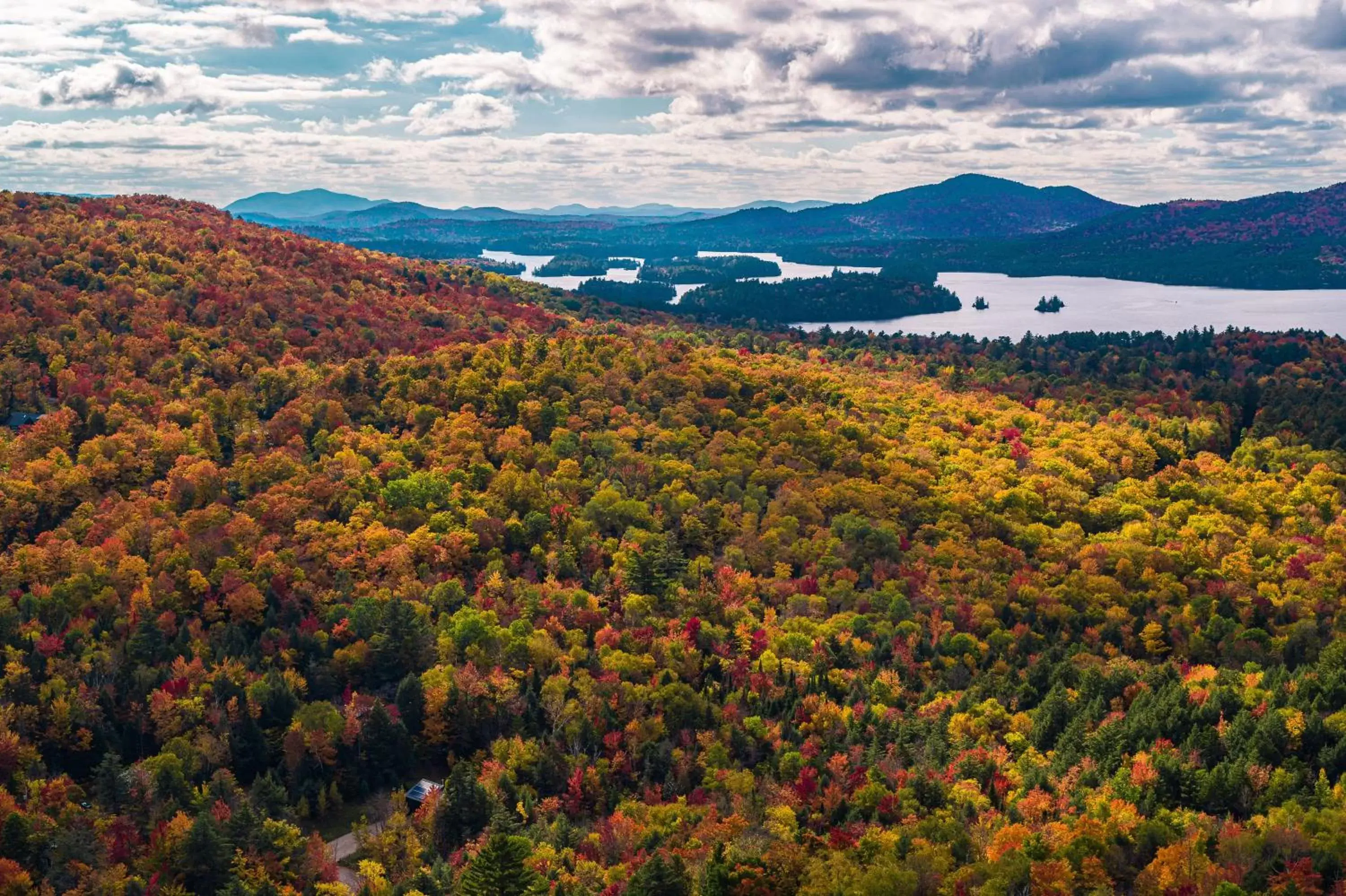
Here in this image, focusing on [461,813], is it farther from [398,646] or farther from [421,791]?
[398,646]

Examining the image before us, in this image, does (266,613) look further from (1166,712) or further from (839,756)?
(1166,712)

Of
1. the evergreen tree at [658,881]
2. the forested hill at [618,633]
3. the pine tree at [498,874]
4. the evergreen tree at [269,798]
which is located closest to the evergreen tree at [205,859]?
the forested hill at [618,633]

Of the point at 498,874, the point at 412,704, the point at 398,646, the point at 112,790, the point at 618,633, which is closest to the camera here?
the point at 498,874

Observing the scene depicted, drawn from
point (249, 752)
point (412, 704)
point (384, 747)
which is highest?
point (412, 704)

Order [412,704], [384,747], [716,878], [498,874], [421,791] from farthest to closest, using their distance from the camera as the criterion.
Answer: [412,704]
[384,747]
[421,791]
[716,878]
[498,874]

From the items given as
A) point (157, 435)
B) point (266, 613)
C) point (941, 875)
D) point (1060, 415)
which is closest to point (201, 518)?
point (266, 613)

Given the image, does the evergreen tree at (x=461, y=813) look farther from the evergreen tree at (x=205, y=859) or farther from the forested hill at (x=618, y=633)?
the evergreen tree at (x=205, y=859)

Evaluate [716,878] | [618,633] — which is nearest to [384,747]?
[618,633]
